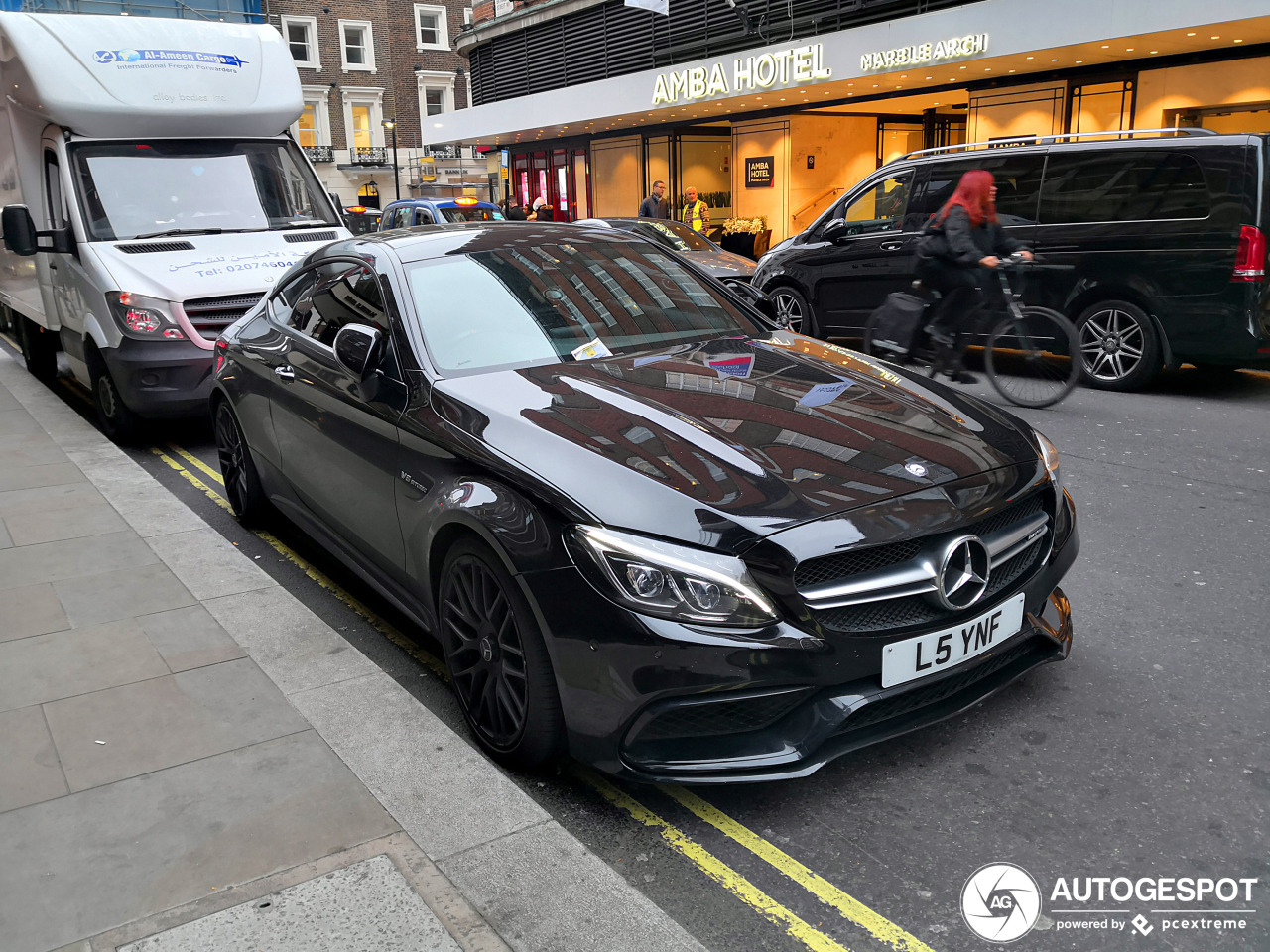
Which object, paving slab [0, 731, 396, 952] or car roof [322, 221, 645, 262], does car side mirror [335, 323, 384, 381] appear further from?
paving slab [0, 731, 396, 952]

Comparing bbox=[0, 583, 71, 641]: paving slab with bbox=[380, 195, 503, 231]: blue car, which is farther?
bbox=[380, 195, 503, 231]: blue car

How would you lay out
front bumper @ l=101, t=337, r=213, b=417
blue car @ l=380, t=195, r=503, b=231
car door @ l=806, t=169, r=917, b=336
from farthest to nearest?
blue car @ l=380, t=195, r=503, b=231
car door @ l=806, t=169, r=917, b=336
front bumper @ l=101, t=337, r=213, b=417

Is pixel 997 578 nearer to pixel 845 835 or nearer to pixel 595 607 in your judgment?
pixel 845 835

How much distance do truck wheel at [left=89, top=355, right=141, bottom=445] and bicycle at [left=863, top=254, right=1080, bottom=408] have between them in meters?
6.08

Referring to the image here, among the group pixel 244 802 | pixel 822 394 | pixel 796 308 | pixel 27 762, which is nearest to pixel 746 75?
pixel 796 308

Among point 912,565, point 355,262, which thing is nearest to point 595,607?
point 912,565

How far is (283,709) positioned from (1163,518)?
14.8ft

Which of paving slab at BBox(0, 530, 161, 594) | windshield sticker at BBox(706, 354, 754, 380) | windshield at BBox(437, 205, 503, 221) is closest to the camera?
windshield sticker at BBox(706, 354, 754, 380)

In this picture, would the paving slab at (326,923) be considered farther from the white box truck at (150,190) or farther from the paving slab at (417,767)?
the white box truck at (150,190)

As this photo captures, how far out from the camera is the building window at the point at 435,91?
53406mm

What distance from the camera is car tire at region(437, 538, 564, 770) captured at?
3107mm

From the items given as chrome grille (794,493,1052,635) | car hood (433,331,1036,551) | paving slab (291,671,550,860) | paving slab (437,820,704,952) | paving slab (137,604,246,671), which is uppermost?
car hood (433,331,1036,551)

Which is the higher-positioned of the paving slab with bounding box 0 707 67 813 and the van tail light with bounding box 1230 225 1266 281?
the van tail light with bounding box 1230 225 1266 281

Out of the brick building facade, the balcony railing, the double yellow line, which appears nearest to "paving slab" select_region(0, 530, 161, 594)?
the double yellow line
